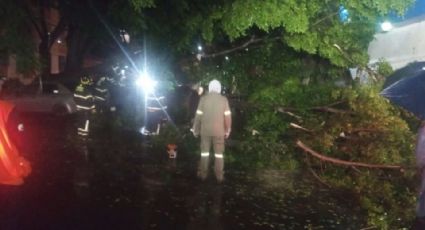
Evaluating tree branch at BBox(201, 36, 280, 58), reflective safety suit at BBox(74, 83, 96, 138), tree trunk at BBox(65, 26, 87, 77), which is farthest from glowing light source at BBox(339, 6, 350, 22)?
tree trunk at BBox(65, 26, 87, 77)

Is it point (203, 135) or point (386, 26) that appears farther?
point (386, 26)

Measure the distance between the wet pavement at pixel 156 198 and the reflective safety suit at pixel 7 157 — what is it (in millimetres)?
342

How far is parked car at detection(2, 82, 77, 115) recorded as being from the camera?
58.9ft

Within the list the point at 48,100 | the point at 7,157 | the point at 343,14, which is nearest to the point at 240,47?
the point at 343,14

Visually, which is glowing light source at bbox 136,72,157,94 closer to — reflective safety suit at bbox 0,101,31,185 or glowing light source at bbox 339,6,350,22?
glowing light source at bbox 339,6,350,22

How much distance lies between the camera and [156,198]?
734 centimetres

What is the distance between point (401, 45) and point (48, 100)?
12.7 metres

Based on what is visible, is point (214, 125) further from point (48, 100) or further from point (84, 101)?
point (84, 101)

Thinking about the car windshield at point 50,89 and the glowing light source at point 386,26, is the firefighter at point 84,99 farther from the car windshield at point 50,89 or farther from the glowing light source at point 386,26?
the glowing light source at point 386,26

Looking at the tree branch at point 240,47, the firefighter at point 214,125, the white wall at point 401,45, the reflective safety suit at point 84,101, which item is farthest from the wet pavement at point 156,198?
the reflective safety suit at point 84,101

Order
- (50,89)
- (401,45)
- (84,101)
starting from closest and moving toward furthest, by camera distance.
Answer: (401,45) → (50,89) → (84,101)

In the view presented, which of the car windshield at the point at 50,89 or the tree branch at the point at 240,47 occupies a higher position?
the tree branch at the point at 240,47

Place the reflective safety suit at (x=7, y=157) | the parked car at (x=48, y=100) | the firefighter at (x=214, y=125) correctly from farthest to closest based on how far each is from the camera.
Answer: the parked car at (x=48, y=100)
the firefighter at (x=214, y=125)
the reflective safety suit at (x=7, y=157)

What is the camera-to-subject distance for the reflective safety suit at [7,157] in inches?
242
